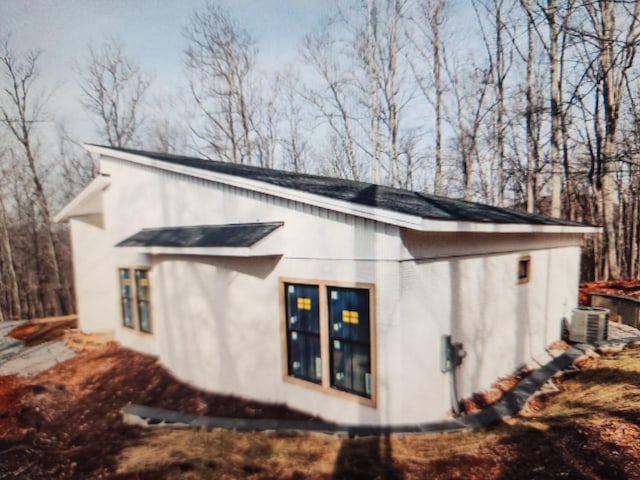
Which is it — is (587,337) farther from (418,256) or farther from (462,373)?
(418,256)

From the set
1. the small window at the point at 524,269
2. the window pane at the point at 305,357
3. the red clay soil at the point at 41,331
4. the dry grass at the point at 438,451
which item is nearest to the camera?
the dry grass at the point at 438,451

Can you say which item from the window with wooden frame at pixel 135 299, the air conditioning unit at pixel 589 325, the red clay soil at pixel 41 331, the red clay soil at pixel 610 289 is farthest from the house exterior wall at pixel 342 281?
the red clay soil at pixel 41 331

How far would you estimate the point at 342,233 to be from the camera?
5.13 meters

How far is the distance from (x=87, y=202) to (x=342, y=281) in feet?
32.5

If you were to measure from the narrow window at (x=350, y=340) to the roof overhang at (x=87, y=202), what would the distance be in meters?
8.34

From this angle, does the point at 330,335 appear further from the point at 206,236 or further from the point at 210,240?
the point at 206,236

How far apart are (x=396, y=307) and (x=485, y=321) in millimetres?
2639

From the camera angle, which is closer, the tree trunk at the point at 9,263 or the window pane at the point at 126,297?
the window pane at the point at 126,297

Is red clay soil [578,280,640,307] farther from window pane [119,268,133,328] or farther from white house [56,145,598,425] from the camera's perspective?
window pane [119,268,133,328]

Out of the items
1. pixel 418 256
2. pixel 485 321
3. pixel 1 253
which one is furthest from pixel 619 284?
pixel 1 253

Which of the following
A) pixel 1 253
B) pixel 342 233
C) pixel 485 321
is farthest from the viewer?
pixel 1 253

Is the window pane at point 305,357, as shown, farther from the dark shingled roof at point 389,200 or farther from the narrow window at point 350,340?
the dark shingled roof at point 389,200

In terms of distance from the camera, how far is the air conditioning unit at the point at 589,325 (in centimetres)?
875

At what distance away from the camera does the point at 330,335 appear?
5445mm
